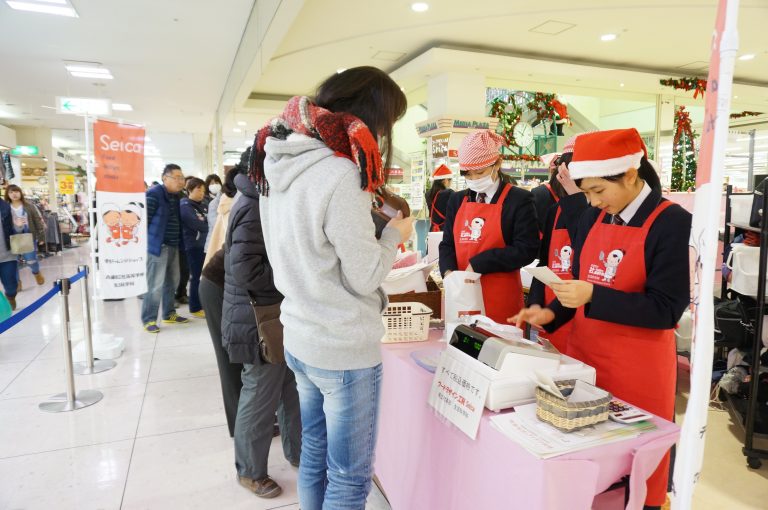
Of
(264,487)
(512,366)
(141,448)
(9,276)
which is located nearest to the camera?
(512,366)

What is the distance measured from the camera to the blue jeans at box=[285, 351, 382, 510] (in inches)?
55.1

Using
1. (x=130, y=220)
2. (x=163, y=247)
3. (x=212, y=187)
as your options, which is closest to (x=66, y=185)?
(x=212, y=187)

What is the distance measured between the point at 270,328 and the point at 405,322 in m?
0.56

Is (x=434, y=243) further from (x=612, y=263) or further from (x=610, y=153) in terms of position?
(x=610, y=153)

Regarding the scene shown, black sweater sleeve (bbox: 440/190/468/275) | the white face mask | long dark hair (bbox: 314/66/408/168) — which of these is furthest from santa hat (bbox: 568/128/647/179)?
black sweater sleeve (bbox: 440/190/468/275)

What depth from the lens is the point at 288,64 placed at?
901 cm

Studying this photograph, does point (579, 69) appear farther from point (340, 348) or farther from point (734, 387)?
point (340, 348)

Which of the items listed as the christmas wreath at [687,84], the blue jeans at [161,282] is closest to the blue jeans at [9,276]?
the blue jeans at [161,282]

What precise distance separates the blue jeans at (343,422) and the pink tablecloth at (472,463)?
254 mm

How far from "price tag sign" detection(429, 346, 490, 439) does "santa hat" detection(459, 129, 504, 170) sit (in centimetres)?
116

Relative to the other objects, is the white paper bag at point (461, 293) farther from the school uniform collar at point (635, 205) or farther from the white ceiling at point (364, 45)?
the white ceiling at point (364, 45)

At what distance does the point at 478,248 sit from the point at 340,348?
133 cm

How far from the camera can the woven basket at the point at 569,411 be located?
118cm

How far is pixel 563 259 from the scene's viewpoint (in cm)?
243
